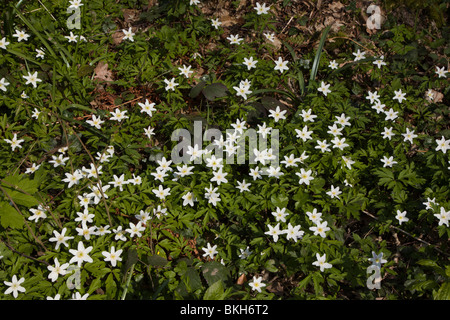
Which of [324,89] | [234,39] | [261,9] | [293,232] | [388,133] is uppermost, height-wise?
[261,9]

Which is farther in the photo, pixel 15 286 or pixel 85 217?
pixel 85 217

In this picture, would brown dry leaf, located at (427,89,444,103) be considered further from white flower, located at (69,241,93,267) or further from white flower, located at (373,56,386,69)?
white flower, located at (69,241,93,267)

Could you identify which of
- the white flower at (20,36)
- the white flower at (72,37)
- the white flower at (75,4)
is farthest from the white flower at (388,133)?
the white flower at (20,36)

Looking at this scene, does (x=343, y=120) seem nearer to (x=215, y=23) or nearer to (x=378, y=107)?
(x=378, y=107)

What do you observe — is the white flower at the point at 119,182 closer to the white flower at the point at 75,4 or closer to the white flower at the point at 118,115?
the white flower at the point at 118,115

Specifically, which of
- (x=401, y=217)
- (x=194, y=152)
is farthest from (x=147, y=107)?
(x=401, y=217)

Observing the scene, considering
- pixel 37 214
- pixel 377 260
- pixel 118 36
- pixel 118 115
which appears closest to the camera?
pixel 377 260
